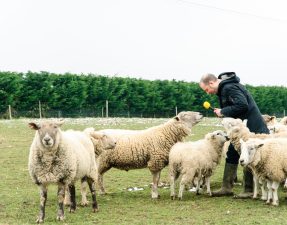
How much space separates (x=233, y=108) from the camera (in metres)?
11.6

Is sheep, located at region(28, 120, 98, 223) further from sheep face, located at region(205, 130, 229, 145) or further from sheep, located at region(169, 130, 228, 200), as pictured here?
sheep face, located at region(205, 130, 229, 145)

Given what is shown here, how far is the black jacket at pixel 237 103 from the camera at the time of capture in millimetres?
11578

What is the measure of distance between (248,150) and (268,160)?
1.51 ft

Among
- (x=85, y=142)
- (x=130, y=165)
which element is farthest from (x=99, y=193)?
(x=85, y=142)

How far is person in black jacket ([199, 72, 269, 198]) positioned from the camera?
11617mm

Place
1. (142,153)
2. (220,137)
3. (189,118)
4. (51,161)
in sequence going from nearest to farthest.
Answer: (51,161)
(220,137)
(142,153)
(189,118)

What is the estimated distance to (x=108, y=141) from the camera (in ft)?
A: 40.0

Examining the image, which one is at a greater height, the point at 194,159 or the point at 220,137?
the point at 220,137

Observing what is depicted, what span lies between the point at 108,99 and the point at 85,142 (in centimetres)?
4937

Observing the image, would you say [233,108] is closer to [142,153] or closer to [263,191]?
[263,191]

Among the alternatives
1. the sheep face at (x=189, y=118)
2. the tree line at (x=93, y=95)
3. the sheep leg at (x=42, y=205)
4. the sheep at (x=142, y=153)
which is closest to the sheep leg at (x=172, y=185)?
the sheep at (x=142, y=153)

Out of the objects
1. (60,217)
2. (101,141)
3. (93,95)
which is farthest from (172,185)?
(93,95)

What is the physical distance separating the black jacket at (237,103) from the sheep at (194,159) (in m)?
0.81

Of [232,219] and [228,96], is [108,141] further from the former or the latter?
[232,219]
